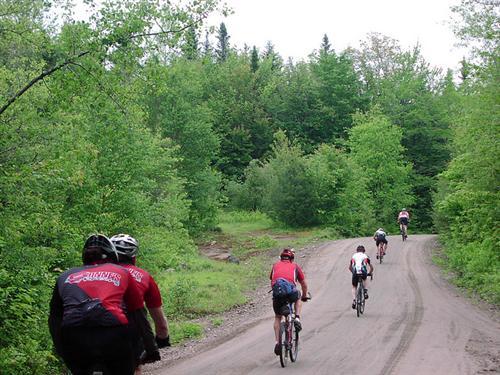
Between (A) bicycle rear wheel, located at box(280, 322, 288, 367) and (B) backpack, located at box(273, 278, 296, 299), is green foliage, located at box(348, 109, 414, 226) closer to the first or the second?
(B) backpack, located at box(273, 278, 296, 299)

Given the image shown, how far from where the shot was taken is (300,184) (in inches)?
1847

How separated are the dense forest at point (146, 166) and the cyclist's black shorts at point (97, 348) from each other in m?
5.18

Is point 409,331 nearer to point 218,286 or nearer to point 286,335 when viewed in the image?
point 286,335

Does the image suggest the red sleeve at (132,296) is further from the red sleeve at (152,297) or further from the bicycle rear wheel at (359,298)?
the bicycle rear wheel at (359,298)

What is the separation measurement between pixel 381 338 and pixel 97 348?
1101 cm

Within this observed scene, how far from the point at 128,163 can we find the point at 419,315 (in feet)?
31.8

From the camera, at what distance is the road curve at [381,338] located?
1155 cm

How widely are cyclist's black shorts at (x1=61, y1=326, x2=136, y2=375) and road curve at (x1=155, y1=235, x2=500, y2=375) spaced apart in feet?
22.4

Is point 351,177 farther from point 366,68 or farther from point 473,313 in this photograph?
point 366,68

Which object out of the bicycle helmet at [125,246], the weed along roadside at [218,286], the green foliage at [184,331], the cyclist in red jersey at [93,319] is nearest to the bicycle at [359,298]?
the weed along roadside at [218,286]

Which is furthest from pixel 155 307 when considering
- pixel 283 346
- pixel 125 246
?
pixel 283 346

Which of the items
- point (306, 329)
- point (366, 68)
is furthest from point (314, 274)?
point (366, 68)

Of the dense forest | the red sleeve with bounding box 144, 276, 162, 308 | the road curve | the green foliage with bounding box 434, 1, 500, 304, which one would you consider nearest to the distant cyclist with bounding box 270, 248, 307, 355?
the road curve

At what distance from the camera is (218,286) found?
2384 cm
